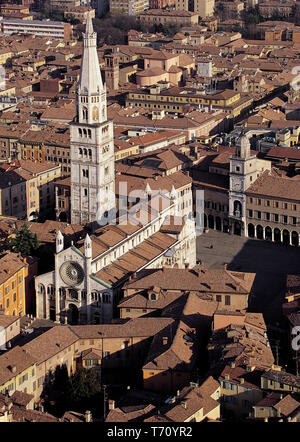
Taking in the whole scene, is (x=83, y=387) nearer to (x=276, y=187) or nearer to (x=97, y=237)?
(x=97, y=237)

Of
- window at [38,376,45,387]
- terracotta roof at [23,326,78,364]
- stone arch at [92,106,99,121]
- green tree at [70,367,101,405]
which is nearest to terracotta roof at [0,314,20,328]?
terracotta roof at [23,326,78,364]

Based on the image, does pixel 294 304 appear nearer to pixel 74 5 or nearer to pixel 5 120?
pixel 5 120

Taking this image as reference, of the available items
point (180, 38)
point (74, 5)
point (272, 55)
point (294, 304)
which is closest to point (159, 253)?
point (294, 304)

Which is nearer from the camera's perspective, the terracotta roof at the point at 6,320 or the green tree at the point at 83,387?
the green tree at the point at 83,387

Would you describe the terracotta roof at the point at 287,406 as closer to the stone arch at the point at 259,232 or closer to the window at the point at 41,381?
the window at the point at 41,381

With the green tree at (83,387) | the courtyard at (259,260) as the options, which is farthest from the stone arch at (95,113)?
the green tree at (83,387)

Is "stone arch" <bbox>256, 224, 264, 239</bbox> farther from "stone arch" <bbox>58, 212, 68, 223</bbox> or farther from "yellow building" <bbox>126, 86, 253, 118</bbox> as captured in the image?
"yellow building" <bbox>126, 86, 253, 118</bbox>
